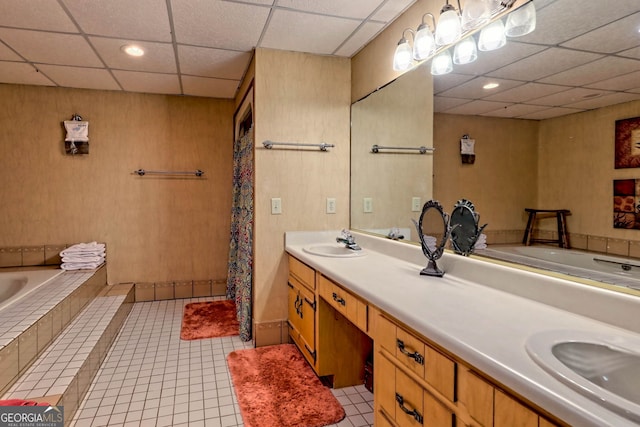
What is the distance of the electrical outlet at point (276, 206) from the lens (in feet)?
8.91

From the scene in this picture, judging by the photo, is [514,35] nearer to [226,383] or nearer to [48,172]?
[226,383]

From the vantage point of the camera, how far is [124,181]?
148 inches

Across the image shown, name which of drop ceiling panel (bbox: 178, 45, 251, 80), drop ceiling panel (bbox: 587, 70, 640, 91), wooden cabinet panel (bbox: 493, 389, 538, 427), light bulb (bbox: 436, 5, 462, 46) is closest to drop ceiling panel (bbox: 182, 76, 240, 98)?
drop ceiling panel (bbox: 178, 45, 251, 80)

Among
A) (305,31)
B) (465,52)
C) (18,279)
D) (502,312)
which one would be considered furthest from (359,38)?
(18,279)

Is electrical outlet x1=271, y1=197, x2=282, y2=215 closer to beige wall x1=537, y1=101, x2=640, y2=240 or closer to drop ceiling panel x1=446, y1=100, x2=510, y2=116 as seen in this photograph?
drop ceiling panel x1=446, y1=100, x2=510, y2=116

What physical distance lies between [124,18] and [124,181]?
197 centimetres

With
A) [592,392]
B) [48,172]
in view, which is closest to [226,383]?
[592,392]

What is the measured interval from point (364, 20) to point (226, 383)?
2.33m

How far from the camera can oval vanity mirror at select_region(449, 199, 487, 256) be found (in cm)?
166

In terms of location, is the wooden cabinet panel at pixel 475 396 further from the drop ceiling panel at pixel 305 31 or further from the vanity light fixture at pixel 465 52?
the drop ceiling panel at pixel 305 31

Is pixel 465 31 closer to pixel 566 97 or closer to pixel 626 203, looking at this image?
pixel 566 97

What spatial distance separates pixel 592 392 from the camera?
2.23 ft

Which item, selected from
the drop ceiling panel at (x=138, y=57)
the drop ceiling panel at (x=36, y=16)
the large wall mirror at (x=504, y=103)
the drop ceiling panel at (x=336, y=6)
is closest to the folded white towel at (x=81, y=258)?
the drop ceiling panel at (x=138, y=57)

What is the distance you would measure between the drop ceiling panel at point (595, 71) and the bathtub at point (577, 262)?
57cm
